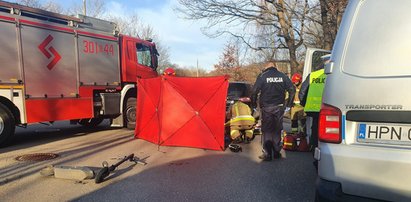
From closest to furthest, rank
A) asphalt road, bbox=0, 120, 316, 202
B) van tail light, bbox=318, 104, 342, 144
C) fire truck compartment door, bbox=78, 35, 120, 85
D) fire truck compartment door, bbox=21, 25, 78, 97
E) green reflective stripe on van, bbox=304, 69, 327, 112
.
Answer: van tail light, bbox=318, 104, 342, 144 < asphalt road, bbox=0, 120, 316, 202 < green reflective stripe on van, bbox=304, 69, 327, 112 < fire truck compartment door, bbox=21, 25, 78, 97 < fire truck compartment door, bbox=78, 35, 120, 85

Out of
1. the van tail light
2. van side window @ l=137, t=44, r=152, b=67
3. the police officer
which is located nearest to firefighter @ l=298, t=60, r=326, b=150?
the police officer

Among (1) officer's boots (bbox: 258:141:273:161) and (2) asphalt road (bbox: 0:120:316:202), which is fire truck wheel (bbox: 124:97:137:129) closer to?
(2) asphalt road (bbox: 0:120:316:202)

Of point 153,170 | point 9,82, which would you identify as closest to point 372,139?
point 153,170

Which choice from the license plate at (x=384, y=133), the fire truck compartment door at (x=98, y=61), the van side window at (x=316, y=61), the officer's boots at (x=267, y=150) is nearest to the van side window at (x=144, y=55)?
the fire truck compartment door at (x=98, y=61)

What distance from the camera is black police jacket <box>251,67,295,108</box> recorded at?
21.9 ft

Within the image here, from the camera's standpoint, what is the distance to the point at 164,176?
5707mm

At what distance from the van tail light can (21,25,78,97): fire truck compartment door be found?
7.28 meters

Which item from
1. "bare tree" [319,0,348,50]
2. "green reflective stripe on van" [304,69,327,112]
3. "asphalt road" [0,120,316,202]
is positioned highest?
"bare tree" [319,0,348,50]

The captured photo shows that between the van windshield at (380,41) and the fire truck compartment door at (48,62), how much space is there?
24.7 feet

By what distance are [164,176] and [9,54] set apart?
4.84 m

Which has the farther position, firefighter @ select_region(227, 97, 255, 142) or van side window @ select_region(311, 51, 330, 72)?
firefighter @ select_region(227, 97, 255, 142)

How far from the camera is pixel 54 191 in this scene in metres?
4.91

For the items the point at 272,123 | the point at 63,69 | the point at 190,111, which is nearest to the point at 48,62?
the point at 63,69

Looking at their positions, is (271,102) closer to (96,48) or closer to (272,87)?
(272,87)
